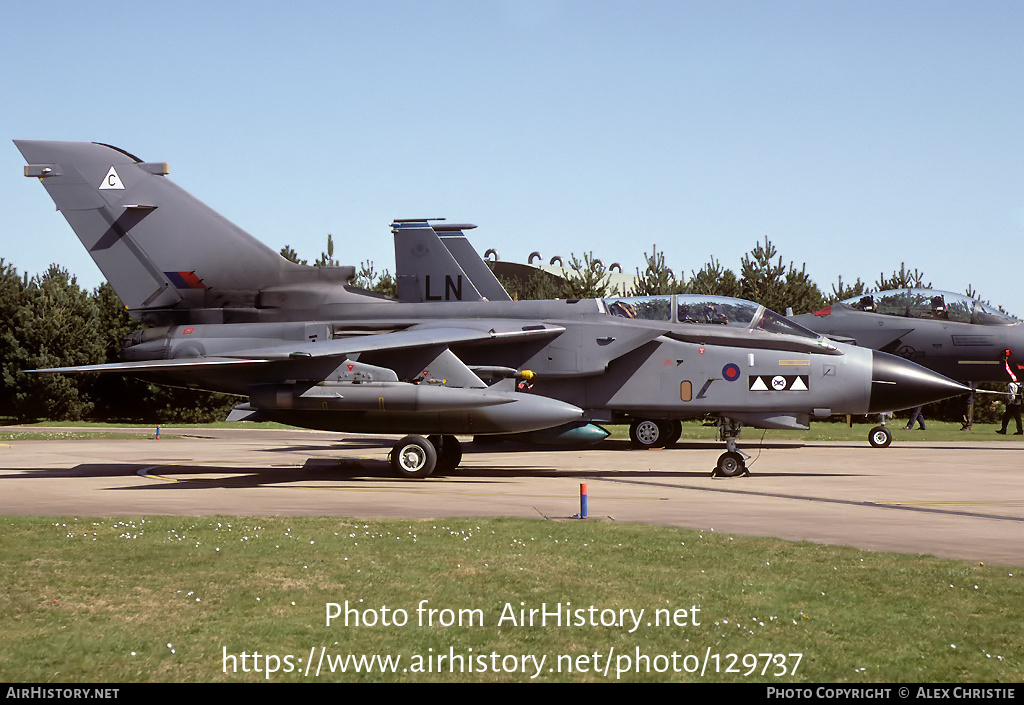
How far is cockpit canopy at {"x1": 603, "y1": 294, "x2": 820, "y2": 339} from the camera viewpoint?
19188 millimetres

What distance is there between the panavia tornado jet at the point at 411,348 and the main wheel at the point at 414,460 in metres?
0.03

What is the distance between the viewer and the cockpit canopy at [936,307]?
2673 centimetres

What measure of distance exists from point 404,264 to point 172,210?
10583 mm

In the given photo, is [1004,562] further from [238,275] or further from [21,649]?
[238,275]

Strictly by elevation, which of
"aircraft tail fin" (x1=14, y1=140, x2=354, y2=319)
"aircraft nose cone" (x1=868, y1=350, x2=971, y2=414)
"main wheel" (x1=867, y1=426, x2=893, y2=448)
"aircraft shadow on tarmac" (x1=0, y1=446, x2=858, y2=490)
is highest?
"aircraft tail fin" (x1=14, y1=140, x2=354, y2=319)

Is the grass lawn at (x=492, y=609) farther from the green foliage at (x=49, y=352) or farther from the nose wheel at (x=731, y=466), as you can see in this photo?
the green foliage at (x=49, y=352)

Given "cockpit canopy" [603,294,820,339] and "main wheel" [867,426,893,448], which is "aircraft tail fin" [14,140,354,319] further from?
"main wheel" [867,426,893,448]

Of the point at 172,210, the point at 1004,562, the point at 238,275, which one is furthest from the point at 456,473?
the point at 1004,562

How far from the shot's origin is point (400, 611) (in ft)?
24.5

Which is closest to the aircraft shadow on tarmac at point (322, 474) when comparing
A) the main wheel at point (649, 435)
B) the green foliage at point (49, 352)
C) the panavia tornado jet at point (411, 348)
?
the panavia tornado jet at point (411, 348)

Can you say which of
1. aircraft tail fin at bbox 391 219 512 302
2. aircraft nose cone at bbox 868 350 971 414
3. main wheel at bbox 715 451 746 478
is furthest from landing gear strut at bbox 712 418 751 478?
aircraft tail fin at bbox 391 219 512 302

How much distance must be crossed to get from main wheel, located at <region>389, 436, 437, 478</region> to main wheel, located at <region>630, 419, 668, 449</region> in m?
10.2

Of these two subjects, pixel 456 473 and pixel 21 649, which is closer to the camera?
pixel 21 649

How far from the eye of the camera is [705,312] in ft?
63.9
